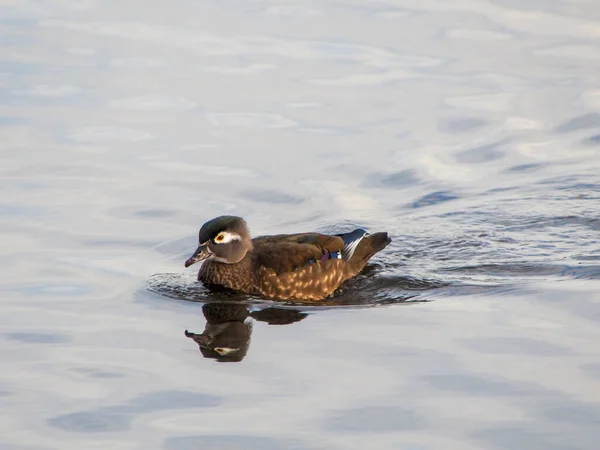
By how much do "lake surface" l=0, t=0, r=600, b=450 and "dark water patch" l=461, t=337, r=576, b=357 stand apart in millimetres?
27

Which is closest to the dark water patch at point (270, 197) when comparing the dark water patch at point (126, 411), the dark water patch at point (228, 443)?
the dark water patch at point (126, 411)

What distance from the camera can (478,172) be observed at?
17.7 m

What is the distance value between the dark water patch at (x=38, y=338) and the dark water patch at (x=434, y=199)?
616cm

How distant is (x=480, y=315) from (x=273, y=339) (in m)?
2.09

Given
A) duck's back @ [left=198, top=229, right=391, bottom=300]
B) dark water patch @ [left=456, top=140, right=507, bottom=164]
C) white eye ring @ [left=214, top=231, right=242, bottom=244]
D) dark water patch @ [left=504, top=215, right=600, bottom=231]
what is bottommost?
duck's back @ [left=198, top=229, right=391, bottom=300]

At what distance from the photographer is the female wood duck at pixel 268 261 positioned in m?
13.5

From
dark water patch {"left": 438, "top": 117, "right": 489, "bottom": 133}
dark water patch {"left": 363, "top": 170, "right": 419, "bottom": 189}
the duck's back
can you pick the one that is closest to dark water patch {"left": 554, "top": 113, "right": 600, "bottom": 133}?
dark water patch {"left": 438, "top": 117, "right": 489, "bottom": 133}

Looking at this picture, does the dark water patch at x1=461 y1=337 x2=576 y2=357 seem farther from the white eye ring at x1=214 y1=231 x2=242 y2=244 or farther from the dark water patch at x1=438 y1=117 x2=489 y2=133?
the dark water patch at x1=438 y1=117 x2=489 y2=133

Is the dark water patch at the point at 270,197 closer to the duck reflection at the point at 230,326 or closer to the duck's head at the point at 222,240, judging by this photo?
the duck's head at the point at 222,240

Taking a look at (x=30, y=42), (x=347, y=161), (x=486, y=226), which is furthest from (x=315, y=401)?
(x=30, y=42)

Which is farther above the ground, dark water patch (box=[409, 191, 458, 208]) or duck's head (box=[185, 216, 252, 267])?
dark water patch (box=[409, 191, 458, 208])

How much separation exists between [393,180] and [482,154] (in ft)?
6.32

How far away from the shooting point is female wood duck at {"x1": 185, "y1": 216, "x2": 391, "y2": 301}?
13539mm

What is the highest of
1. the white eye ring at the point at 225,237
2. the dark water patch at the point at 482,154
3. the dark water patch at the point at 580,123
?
the dark water patch at the point at 580,123
